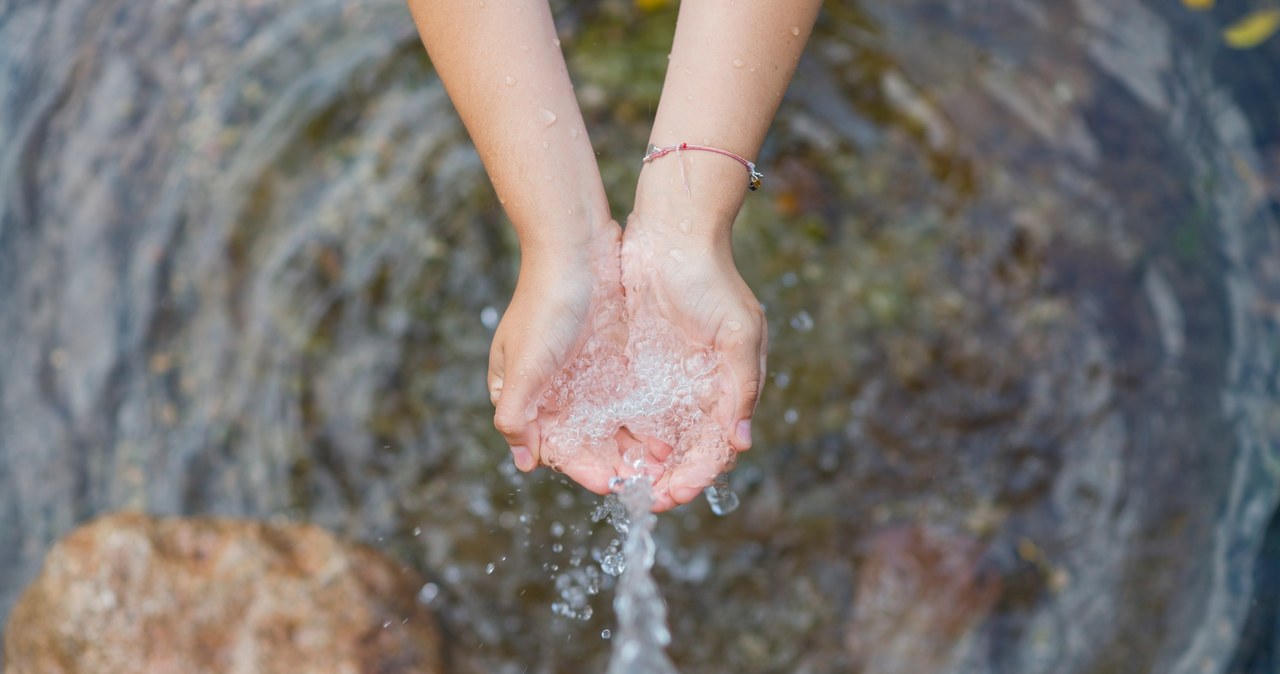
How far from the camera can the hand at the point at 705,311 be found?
1.95 m

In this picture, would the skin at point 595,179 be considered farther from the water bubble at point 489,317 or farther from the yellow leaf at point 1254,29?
the yellow leaf at point 1254,29

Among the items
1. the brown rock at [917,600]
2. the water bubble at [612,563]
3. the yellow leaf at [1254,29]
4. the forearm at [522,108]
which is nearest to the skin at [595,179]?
the forearm at [522,108]

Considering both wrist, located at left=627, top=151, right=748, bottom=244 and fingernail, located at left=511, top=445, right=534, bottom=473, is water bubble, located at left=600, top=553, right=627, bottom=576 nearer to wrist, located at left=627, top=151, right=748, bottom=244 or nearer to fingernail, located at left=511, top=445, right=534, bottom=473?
fingernail, located at left=511, top=445, right=534, bottom=473

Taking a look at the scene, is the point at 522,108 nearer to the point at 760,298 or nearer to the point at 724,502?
the point at 760,298

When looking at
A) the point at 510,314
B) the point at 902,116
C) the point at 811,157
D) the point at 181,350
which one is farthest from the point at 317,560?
the point at 902,116

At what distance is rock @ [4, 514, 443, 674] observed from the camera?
2525 millimetres

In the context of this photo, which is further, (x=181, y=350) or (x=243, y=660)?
(x=181, y=350)

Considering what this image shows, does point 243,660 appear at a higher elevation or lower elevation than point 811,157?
lower

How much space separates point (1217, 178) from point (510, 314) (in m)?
2.28

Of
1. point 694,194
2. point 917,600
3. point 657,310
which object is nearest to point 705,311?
point 657,310

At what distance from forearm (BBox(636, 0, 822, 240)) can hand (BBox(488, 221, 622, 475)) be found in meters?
0.21

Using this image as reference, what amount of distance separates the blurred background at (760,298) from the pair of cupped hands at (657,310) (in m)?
1.09

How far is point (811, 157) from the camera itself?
3.21 meters

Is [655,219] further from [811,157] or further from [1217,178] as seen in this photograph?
[1217,178]
